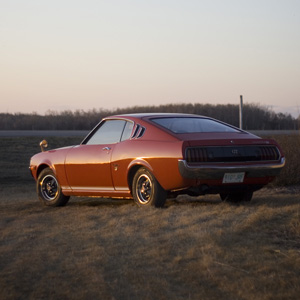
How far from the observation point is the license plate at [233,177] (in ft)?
29.6

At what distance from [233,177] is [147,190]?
123 cm

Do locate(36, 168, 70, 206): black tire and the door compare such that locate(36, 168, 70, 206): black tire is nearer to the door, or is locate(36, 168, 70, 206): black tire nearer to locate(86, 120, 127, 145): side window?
the door

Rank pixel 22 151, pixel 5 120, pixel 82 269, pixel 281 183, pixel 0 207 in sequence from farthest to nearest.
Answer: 1. pixel 5 120
2. pixel 22 151
3. pixel 281 183
4. pixel 0 207
5. pixel 82 269

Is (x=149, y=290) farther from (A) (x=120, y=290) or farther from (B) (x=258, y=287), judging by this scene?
(B) (x=258, y=287)

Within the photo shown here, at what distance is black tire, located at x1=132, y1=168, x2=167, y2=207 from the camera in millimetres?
9297

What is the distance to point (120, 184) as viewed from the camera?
9.98 meters

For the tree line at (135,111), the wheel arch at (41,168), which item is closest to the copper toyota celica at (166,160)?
the wheel arch at (41,168)

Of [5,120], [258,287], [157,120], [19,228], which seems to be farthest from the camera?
[5,120]

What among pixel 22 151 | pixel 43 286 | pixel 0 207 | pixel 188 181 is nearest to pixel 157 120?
pixel 188 181

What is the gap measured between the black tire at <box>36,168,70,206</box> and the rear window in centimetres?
234

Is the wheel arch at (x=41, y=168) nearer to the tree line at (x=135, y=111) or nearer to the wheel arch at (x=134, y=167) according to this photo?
the wheel arch at (x=134, y=167)

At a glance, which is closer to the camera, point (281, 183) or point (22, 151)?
point (281, 183)

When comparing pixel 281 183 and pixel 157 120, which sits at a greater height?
pixel 157 120

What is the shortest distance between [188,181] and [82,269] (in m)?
2.97
